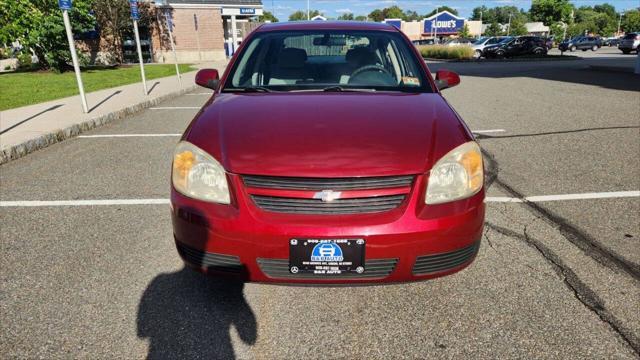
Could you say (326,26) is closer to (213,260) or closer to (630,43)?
(213,260)

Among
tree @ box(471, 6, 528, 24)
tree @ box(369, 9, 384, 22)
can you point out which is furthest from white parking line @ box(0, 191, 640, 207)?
tree @ box(471, 6, 528, 24)

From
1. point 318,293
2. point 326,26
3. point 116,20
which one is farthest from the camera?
point 116,20

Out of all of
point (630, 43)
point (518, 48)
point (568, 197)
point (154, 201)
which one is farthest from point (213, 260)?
point (630, 43)

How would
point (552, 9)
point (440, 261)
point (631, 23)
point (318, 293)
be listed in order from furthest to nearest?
point (631, 23)
point (552, 9)
point (318, 293)
point (440, 261)

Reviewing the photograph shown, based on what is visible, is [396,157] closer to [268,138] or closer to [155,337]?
[268,138]

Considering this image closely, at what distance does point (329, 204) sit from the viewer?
6.46 ft

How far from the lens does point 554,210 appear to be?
145 inches

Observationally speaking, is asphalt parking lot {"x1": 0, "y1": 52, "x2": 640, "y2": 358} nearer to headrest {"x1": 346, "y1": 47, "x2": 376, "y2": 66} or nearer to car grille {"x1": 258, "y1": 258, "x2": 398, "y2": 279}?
car grille {"x1": 258, "y1": 258, "x2": 398, "y2": 279}

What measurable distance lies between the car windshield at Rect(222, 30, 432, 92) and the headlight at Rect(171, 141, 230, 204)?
0.96 m

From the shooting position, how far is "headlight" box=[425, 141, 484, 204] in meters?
2.07

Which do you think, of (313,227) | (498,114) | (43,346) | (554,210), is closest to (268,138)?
(313,227)

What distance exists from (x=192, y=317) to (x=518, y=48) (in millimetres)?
35156

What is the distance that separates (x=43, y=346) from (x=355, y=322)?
1.57m

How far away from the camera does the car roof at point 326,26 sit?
12.0ft
